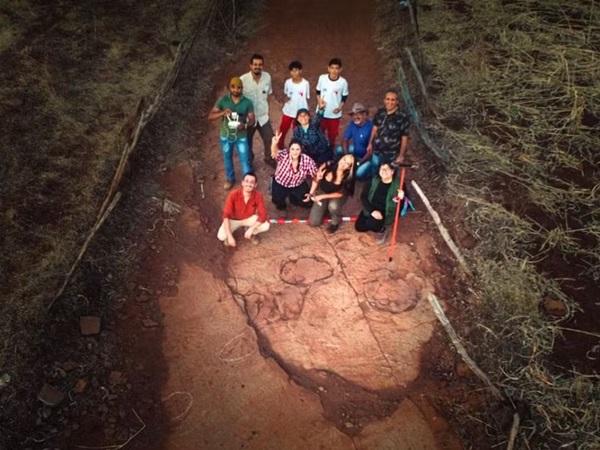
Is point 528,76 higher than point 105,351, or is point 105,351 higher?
point 528,76

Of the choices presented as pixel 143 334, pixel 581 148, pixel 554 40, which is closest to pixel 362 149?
pixel 581 148

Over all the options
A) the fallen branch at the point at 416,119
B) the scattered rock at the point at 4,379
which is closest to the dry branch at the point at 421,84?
the fallen branch at the point at 416,119

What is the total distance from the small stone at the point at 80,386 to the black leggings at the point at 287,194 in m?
3.16

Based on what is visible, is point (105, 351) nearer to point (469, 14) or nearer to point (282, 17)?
point (282, 17)

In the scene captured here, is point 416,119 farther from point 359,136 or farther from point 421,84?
point 359,136

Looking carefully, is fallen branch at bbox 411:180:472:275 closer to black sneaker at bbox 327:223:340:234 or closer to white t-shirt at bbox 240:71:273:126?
black sneaker at bbox 327:223:340:234

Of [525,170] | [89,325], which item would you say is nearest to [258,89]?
[89,325]

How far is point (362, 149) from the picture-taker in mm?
6609

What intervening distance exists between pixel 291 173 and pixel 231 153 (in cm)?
99

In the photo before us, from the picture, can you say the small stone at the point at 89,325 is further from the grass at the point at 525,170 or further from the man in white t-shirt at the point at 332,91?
the grass at the point at 525,170

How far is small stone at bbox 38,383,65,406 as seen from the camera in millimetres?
4676

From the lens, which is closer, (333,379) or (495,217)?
(333,379)

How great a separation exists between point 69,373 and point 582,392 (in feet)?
16.6

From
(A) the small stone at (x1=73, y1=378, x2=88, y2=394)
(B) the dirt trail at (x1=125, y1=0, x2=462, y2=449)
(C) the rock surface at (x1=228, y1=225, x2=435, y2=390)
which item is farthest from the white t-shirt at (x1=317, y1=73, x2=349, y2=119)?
(A) the small stone at (x1=73, y1=378, x2=88, y2=394)
